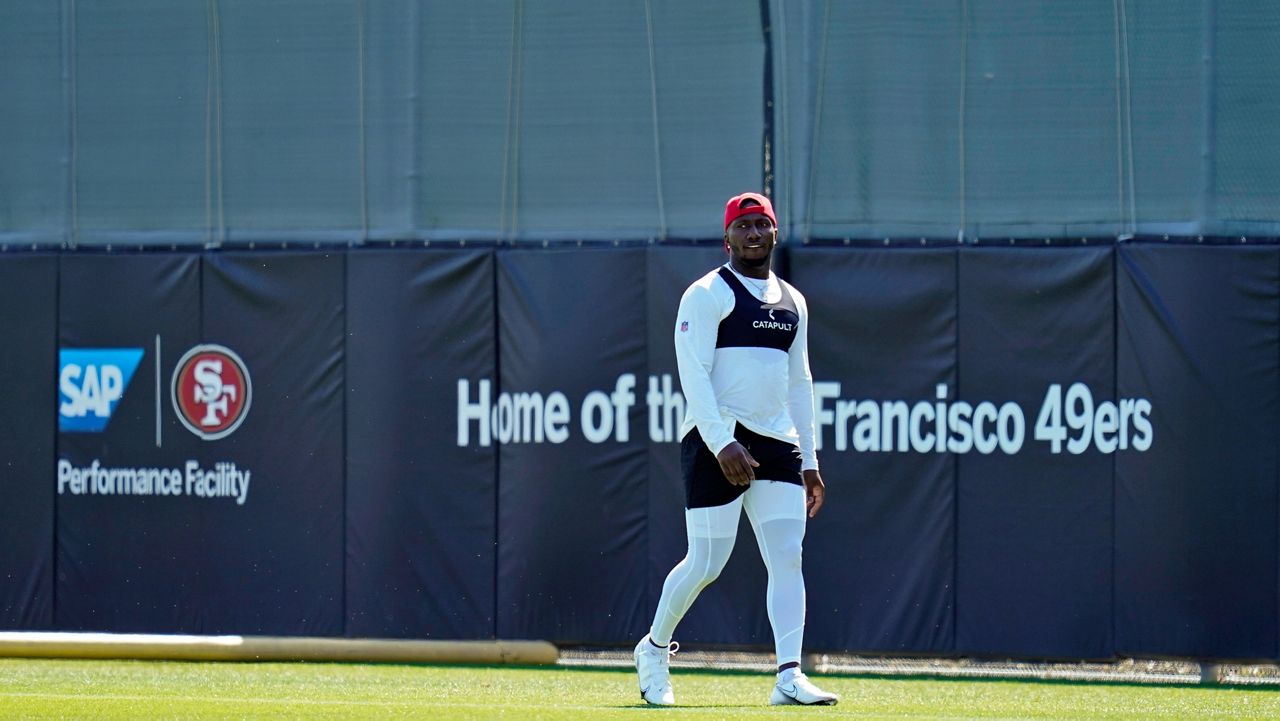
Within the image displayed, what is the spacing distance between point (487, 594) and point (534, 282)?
5.84 feet

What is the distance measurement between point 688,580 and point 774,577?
0.33m

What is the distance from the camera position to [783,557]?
6.42 metres

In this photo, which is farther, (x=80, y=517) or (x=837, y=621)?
(x=80, y=517)

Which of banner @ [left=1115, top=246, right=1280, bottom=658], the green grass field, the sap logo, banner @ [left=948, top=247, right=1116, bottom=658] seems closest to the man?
the green grass field

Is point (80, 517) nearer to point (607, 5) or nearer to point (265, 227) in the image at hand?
point (265, 227)

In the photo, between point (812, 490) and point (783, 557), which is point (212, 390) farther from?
point (783, 557)

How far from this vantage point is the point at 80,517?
1041 centimetres

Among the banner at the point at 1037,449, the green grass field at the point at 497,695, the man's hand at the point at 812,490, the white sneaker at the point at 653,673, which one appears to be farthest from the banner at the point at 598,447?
the white sneaker at the point at 653,673

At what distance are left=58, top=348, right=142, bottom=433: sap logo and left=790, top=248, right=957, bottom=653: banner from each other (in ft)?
13.2

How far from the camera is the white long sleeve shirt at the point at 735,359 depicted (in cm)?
641

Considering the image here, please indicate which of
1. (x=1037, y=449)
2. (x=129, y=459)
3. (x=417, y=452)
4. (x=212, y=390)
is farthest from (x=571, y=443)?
(x=129, y=459)

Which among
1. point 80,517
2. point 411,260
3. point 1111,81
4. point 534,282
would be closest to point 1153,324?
point 1111,81

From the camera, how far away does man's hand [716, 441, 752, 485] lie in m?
6.26

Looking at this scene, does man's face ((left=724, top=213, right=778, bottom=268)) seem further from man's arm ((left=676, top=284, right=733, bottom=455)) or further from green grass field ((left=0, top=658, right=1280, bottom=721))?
green grass field ((left=0, top=658, right=1280, bottom=721))
